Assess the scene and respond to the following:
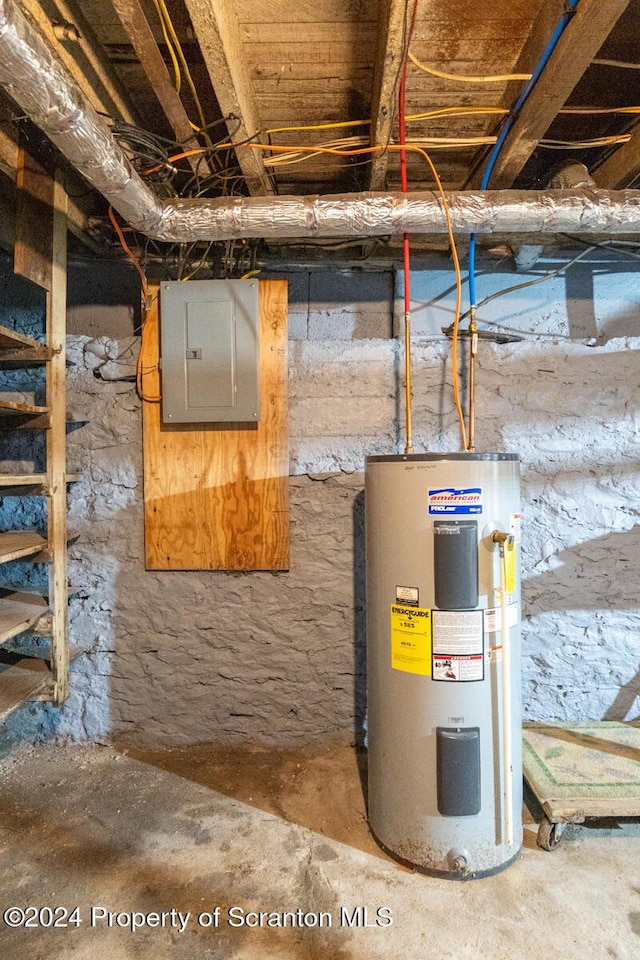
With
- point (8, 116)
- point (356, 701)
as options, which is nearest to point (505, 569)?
point (356, 701)

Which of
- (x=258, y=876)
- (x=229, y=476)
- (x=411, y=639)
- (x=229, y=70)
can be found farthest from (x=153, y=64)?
(x=258, y=876)

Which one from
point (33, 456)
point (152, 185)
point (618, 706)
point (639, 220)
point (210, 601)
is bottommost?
point (618, 706)

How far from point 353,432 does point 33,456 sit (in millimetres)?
1315

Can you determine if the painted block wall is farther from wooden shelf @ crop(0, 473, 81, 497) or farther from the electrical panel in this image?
wooden shelf @ crop(0, 473, 81, 497)

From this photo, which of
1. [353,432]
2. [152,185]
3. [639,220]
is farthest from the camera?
[353,432]

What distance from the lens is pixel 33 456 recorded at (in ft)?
6.61

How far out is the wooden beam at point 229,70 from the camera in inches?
42.9

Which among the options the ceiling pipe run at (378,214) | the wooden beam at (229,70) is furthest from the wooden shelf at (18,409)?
the wooden beam at (229,70)

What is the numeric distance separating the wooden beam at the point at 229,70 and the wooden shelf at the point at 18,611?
63.7 inches

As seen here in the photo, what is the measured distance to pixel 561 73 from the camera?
1.22m

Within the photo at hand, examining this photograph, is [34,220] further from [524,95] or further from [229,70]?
[524,95]

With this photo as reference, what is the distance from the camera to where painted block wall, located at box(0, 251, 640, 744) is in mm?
1977

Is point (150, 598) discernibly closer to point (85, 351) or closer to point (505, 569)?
point (85, 351)

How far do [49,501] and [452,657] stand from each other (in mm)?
1423
